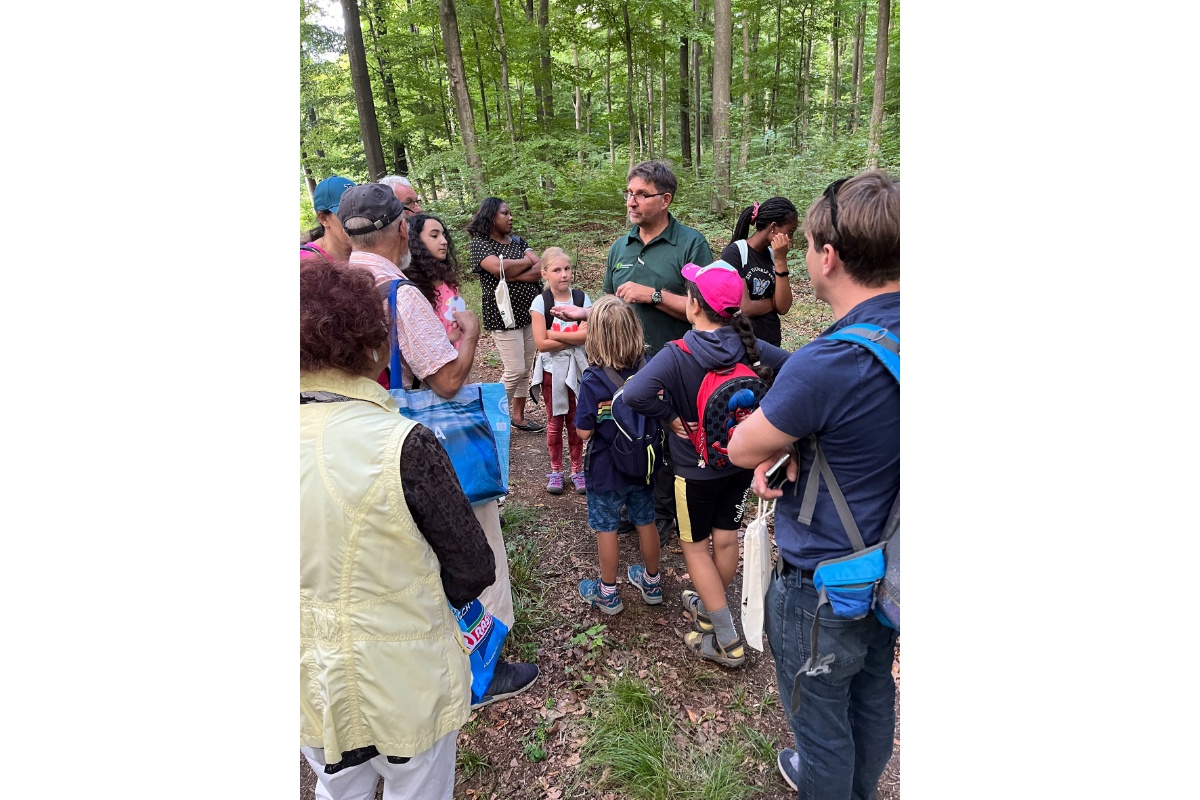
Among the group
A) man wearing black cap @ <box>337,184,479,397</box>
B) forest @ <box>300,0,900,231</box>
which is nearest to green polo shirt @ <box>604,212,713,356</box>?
man wearing black cap @ <box>337,184,479,397</box>

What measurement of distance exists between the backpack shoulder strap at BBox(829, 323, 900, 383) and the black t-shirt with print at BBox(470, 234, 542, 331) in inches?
145

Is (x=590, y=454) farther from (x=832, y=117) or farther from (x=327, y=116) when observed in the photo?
(x=832, y=117)

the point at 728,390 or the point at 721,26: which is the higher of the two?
the point at 721,26

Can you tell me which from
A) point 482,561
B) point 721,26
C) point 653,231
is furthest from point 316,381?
point 721,26

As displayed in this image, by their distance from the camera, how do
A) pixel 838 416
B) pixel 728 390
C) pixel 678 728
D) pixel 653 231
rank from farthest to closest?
pixel 653 231 < pixel 678 728 < pixel 728 390 < pixel 838 416

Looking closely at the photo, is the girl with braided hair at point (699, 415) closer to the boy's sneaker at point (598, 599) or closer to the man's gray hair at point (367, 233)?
the boy's sneaker at point (598, 599)

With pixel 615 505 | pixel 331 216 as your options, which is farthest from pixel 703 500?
pixel 331 216

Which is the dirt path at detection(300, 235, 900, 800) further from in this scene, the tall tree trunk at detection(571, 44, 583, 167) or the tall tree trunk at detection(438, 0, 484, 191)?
the tall tree trunk at detection(571, 44, 583, 167)

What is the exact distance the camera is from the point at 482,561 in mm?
1653

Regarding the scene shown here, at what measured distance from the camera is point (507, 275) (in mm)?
4934

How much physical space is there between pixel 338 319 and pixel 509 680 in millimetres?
2192

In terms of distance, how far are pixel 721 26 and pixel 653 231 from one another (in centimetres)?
887

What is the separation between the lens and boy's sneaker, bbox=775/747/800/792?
2.46 metres

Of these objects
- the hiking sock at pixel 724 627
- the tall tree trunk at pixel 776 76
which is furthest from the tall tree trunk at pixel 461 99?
the tall tree trunk at pixel 776 76
